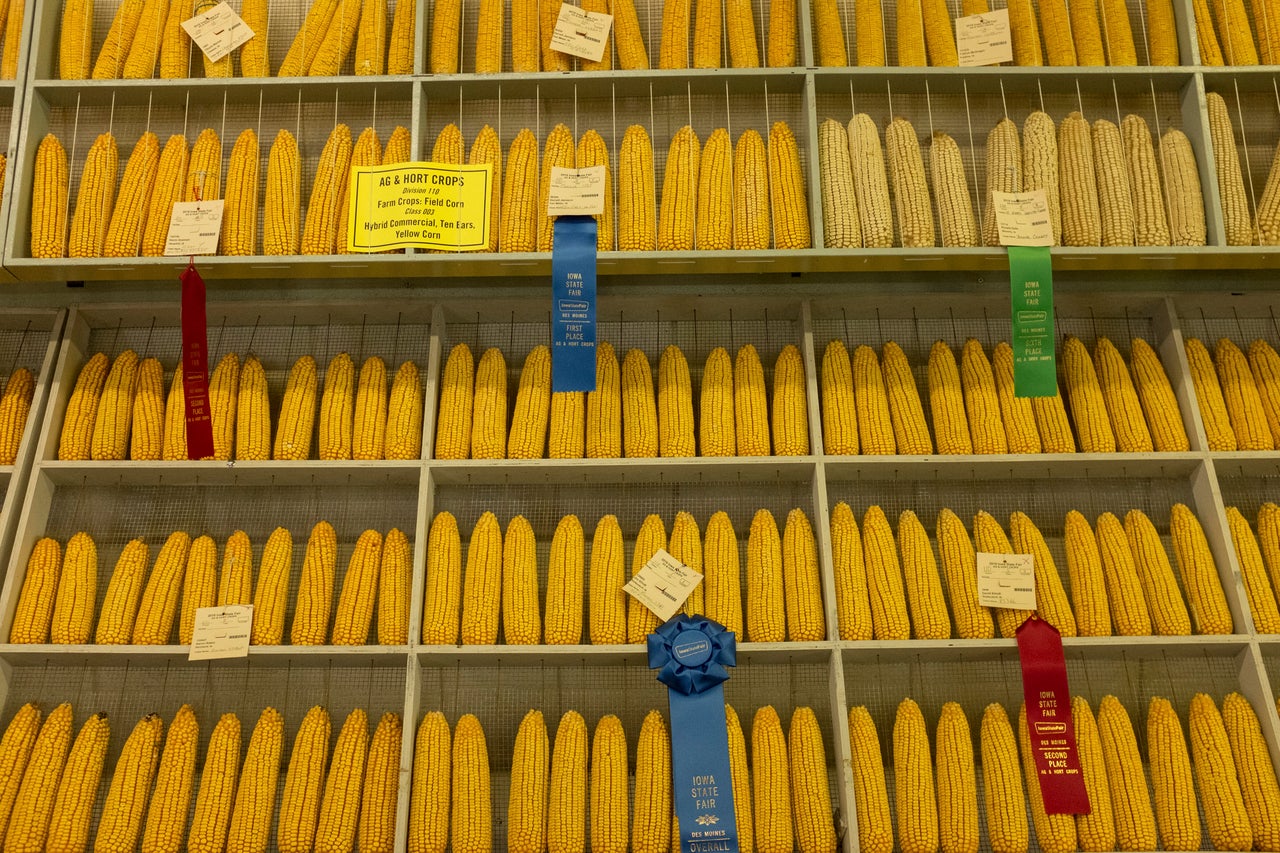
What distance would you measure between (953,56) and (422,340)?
2371 mm

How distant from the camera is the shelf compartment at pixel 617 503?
383 cm

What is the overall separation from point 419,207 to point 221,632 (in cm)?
161

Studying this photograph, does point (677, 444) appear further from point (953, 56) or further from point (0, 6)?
point (0, 6)

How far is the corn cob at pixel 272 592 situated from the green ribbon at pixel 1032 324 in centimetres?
259

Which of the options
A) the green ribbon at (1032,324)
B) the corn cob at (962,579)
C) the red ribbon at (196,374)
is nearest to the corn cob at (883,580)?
the corn cob at (962,579)

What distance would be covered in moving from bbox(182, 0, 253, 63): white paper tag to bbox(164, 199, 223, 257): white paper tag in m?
0.67

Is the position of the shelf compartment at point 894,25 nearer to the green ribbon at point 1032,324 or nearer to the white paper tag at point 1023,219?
the white paper tag at point 1023,219

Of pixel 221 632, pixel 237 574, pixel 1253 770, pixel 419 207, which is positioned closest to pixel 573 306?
pixel 419 207

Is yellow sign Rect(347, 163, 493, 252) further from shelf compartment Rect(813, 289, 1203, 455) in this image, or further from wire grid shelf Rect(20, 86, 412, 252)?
shelf compartment Rect(813, 289, 1203, 455)

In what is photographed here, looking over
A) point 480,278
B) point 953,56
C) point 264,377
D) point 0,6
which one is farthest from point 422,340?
point 953,56

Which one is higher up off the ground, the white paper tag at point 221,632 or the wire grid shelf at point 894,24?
the wire grid shelf at point 894,24

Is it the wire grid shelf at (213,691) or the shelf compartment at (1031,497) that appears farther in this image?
the shelf compartment at (1031,497)

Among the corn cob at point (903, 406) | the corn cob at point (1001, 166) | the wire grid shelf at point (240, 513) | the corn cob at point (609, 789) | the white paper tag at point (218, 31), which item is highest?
the white paper tag at point (218, 31)

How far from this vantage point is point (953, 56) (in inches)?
145
